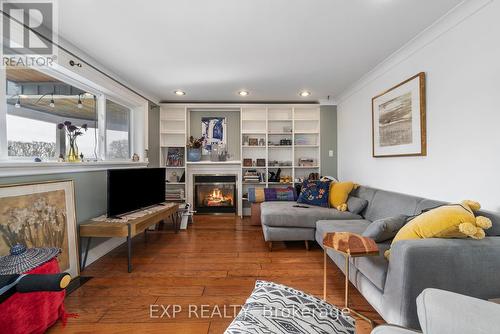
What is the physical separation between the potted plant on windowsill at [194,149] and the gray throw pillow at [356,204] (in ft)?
9.67

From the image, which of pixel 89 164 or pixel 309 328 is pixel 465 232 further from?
pixel 89 164

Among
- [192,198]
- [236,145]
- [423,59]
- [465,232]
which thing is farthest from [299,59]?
[192,198]

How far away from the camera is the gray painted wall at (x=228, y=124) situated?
4.92 metres

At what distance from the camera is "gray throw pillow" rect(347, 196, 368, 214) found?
2937mm

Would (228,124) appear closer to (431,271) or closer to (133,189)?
(133,189)

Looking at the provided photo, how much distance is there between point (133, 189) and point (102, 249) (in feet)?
2.64

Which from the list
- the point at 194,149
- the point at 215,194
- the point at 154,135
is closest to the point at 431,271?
the point at 215,194

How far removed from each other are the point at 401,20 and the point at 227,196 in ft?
12.9

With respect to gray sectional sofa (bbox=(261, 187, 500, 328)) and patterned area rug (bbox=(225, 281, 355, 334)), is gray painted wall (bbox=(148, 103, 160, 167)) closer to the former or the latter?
patterned area rug (bbox=(225, 281, 355, 334))

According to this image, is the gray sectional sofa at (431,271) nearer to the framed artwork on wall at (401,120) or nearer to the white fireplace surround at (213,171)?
the framed artwork on wall at (401,120)

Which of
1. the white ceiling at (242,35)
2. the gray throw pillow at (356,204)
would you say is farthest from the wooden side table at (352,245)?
the white ceiling at (242,35)

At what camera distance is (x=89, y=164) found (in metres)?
2.61

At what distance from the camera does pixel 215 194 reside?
4.93 m

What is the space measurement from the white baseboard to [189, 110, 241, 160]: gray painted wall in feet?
8.36
